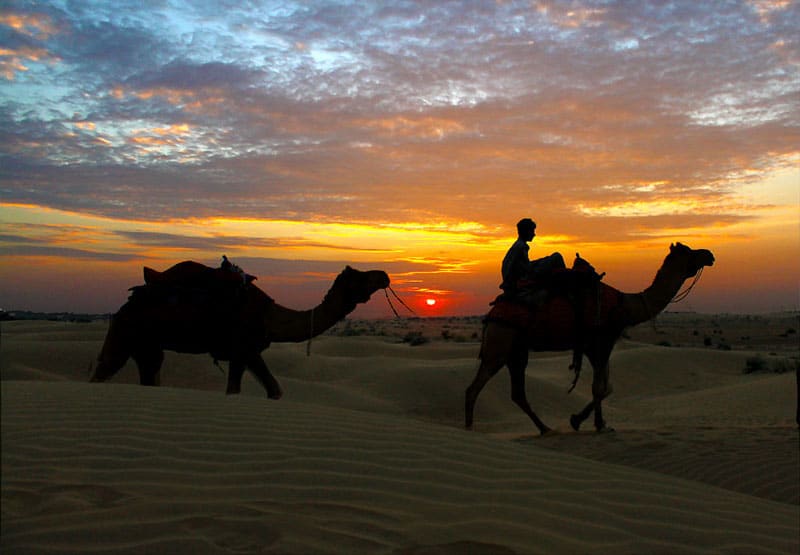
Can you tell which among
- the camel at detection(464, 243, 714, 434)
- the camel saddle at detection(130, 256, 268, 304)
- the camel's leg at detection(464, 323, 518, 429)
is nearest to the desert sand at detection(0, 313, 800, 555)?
the camel at detection(464, 243, 714, 434)

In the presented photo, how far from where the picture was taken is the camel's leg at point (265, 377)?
1009cm

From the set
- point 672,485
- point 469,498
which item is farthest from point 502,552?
point 672,485

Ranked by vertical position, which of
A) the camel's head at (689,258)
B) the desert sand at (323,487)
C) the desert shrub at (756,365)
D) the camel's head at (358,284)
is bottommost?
the desert shrub at (756,365)

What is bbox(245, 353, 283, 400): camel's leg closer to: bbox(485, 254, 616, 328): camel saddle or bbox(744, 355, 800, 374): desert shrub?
bbox(485, 254, 616, 328): camel saddle

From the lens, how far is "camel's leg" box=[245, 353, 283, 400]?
33.1 feet

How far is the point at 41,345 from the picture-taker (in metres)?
22.6

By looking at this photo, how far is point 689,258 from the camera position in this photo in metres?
11.4

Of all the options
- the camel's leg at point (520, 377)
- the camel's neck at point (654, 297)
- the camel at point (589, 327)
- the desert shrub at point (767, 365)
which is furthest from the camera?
the desert shrub at point (767, 365)

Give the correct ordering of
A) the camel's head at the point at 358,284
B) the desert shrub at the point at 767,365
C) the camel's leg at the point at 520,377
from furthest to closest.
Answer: the desert shrub at the point at 767,365 < the camel's leg at the point at 520,377 < the camel's head at the point at 358,284

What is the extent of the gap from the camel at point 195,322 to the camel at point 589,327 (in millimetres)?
1918

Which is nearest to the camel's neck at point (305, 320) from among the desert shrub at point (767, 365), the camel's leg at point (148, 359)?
the camel's leg at point (148, 359)

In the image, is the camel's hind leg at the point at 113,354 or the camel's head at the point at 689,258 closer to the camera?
the camel's hind leg at the point at 113,354

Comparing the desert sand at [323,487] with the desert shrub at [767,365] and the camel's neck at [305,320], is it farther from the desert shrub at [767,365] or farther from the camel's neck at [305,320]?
the desert shrub at [767,365]

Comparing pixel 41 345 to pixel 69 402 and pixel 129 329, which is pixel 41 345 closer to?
pixel 129 329
